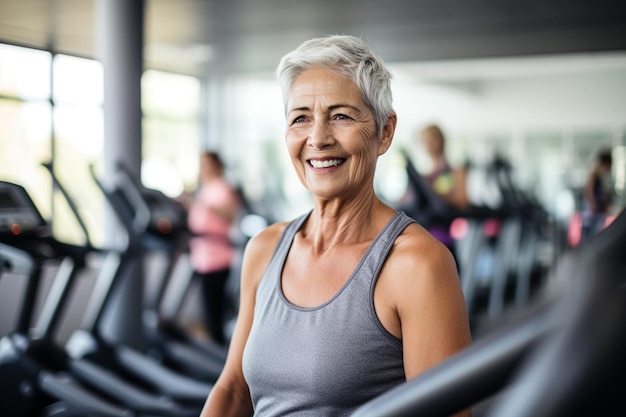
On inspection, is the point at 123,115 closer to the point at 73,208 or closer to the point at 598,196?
the point at 73,208

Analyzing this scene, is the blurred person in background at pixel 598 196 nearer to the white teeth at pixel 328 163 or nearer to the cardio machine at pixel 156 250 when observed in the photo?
the cardio machine at pixel 156 250

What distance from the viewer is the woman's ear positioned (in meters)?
1.27

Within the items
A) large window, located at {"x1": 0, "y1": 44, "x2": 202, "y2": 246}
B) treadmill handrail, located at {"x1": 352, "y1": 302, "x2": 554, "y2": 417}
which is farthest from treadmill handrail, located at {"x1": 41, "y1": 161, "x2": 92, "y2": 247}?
treadmill handrail, located at {"x1": 352, "y1": 302, "x2": 554, "y2": 417}

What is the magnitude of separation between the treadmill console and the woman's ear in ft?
7.51

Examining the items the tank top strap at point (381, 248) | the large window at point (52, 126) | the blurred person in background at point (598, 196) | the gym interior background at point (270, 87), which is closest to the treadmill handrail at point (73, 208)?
the gym interior background at point (270, 87)

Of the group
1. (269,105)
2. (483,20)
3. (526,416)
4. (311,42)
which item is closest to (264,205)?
(483,20)

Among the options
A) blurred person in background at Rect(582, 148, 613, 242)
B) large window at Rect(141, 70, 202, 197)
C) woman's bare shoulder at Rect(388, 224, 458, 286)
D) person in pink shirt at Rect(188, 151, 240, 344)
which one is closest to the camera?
woman's bare shoulder at Rect(388, 224, 458, 286)

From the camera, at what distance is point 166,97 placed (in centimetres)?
998

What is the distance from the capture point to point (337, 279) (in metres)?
1.17

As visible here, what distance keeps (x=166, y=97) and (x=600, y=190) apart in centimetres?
544

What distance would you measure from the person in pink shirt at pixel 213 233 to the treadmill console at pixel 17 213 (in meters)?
1.62

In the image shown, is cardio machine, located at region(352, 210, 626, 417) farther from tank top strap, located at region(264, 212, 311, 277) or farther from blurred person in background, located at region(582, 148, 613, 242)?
blurred person in background, located at region(582, 148, 613, 242)

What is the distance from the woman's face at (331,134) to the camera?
1.19m

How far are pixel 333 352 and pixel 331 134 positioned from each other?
1.11 ft
